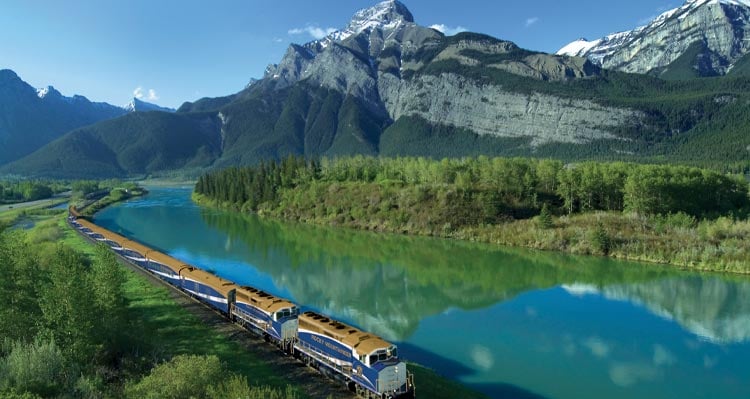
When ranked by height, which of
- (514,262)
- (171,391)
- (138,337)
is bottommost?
(514,262)

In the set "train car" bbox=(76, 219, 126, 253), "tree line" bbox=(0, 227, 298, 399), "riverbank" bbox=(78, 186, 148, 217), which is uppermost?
"tree line" bbox=(0, 227, 298, 399)

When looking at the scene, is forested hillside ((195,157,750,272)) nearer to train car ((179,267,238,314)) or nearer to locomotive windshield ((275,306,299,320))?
train car ((179,267,238,314))

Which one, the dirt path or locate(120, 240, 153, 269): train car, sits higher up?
locate(120, 240, 153, 269): train car

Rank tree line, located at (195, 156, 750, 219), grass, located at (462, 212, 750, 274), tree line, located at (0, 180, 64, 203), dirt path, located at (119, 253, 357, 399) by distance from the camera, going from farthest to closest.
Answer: tree line, located at (0, 180, 64, 203) < tree line, located at (195, 156, 750, 219) < grass, located at (462, 212, 750, 274) < dirt path, located at (119, 253, 357, 399)

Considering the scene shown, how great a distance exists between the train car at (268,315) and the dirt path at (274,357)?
0.75m

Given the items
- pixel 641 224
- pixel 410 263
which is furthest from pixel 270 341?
pixel 641 224

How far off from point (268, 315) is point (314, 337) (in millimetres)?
5005

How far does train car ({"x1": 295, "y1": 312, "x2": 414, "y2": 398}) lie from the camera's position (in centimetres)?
2391

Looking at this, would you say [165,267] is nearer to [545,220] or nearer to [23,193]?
[545,220]

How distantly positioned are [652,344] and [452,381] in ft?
64.7

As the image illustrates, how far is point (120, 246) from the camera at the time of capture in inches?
2574

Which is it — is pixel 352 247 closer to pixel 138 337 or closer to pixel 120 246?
pixel 120 246

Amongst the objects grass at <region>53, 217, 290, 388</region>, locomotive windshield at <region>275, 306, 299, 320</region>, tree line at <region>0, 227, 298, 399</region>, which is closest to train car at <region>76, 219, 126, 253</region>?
grass at <region>53, 217, 290, 388</region>

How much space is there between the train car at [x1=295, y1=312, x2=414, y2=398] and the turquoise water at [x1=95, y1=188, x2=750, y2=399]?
27.0 ft
